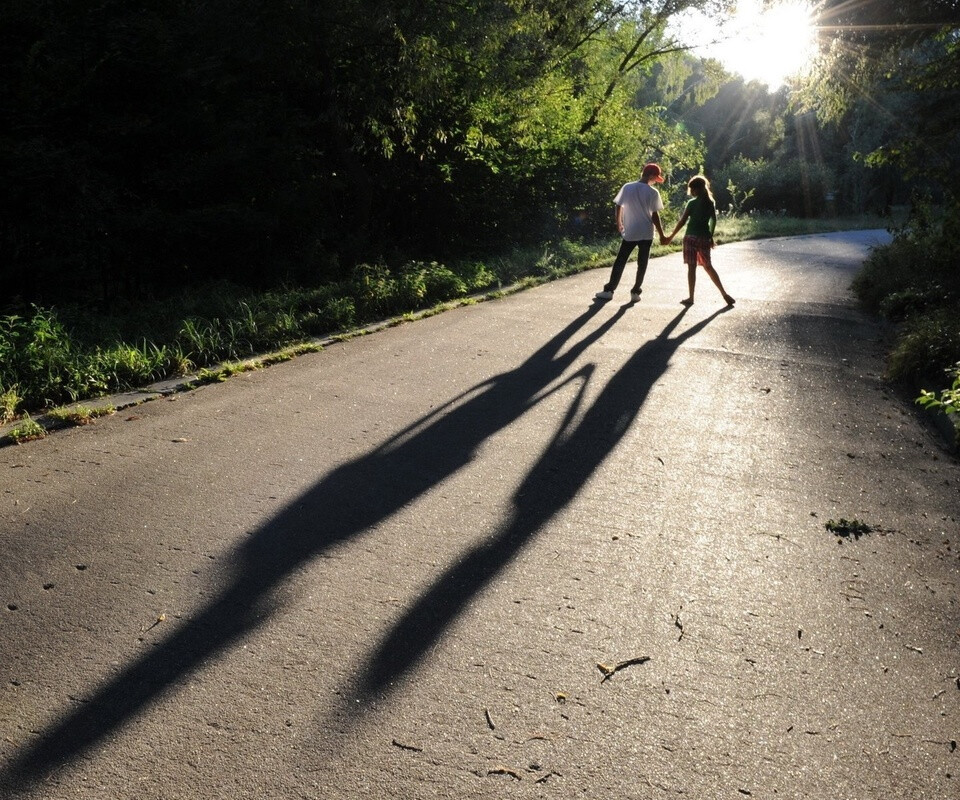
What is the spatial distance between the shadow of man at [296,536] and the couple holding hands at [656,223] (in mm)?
4663

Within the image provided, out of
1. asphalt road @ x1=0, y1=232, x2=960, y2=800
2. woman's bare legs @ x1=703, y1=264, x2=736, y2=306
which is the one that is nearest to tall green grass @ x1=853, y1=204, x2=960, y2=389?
asphalt road @ x1=0, y1=232, x2=960, y2=800

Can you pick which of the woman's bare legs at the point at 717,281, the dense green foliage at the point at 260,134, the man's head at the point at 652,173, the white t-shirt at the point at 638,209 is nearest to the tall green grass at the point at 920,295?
the woman's bare legs at the point at 717,281

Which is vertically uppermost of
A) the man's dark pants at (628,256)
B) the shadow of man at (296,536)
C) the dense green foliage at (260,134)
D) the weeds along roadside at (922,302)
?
the dense green foliage at (260,134)

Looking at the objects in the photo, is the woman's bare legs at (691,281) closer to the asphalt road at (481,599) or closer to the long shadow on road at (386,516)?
the long shadow on road at (386,516)

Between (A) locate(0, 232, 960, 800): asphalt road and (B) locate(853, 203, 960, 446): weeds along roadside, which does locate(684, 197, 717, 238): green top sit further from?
(A) locate(0, 232, 960, 800): asphalt road

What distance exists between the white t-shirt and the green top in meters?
0.51

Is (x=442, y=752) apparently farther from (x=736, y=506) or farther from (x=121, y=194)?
(x=121, y=194)

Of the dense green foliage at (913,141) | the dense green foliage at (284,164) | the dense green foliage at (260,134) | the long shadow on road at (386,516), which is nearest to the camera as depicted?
the long shadow on road at (386,516)

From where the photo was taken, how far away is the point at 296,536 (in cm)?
469

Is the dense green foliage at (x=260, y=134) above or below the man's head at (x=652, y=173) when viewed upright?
above

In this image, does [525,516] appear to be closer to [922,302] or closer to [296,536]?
[296,536]

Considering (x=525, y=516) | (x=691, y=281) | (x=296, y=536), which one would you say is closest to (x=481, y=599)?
(x=525, y=516)

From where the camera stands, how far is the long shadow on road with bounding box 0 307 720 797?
321 cm

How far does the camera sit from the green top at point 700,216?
12.1 meters
